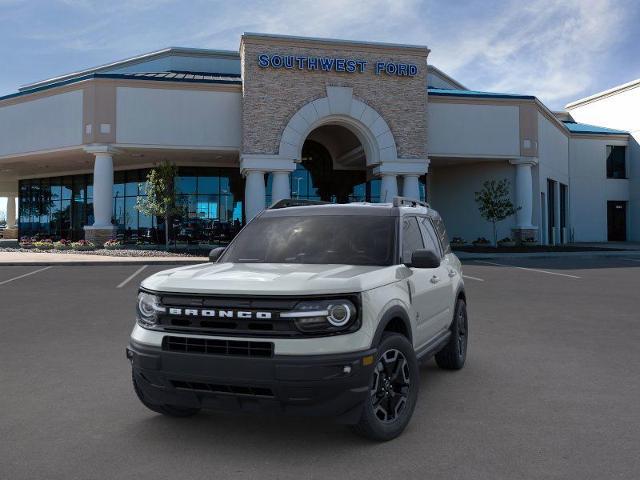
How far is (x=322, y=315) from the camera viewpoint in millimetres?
3775

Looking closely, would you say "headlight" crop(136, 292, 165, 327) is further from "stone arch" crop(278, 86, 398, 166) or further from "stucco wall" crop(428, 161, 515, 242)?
"stucco wall" crop(428, 161, 515, 242)

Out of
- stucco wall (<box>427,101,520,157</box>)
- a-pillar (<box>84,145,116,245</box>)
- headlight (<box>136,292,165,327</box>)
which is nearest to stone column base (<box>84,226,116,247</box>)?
a-pillar (<box>84,145,116,245</box>)

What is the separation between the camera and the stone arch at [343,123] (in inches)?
1117

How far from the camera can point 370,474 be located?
3.63 m

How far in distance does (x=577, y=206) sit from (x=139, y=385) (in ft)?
143

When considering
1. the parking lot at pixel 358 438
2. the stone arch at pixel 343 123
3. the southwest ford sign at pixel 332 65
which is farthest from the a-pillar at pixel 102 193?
the parking lot at pixel 358 438

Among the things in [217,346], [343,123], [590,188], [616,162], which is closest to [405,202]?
[217,346]

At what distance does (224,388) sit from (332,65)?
26478 mm

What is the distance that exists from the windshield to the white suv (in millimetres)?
63

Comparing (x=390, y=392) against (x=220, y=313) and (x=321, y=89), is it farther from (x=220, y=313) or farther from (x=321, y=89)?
(x=321, y=89)

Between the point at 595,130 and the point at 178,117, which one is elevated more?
the point at 595,130

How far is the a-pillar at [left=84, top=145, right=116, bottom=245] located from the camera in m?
28.9

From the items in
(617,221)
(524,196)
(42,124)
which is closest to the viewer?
(42,124)

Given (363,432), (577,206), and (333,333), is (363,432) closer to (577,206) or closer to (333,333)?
(333,333)
